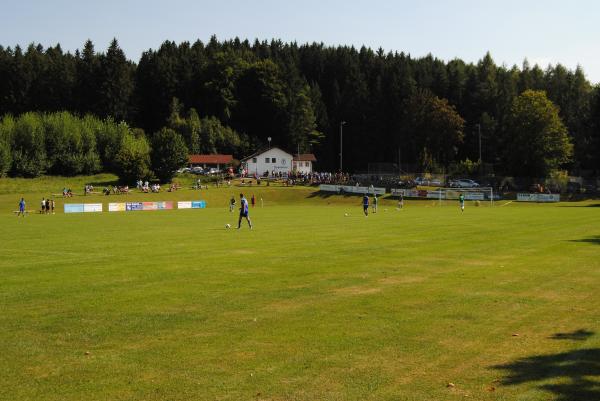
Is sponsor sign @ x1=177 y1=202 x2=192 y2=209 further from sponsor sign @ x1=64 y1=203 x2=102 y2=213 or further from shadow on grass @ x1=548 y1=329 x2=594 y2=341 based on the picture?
shadow on grass @ x1=548 y1=329 x2=594 y2=341

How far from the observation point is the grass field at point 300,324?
883 centimetres

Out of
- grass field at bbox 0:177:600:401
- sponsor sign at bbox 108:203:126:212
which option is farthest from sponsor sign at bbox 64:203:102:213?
grass field at bbox 0:177:600:401

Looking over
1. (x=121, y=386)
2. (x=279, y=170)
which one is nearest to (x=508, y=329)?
(x=121, y=386)

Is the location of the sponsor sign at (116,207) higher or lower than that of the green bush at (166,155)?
lower

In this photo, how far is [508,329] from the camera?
11.9 metres

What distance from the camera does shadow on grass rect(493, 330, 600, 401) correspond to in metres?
8.51

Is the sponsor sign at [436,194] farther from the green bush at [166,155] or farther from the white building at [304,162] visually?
the white building at [304,162]

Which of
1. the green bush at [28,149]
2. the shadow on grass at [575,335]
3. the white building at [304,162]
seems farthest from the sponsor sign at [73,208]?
the white building at [304,162]

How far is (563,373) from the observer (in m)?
9.30

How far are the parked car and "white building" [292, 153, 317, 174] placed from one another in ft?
155

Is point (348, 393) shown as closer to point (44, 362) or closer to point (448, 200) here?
point (44, 362)

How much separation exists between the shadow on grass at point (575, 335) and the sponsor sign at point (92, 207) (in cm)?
6632

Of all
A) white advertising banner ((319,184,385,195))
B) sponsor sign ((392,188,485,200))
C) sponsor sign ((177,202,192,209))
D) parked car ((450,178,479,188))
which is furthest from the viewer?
parked car ((450,178,479,188))

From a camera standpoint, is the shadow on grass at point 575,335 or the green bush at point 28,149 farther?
the green bush at point 28,149
